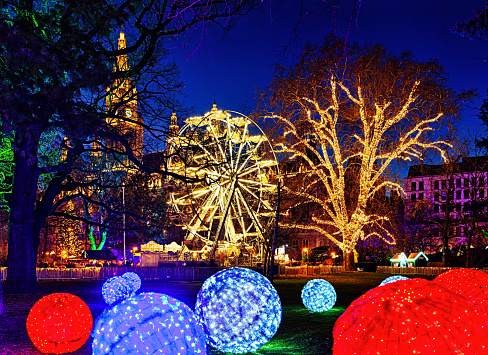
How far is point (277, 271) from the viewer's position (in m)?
33.1

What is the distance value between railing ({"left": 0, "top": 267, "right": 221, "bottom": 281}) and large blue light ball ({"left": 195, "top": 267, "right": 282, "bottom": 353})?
22.4 m

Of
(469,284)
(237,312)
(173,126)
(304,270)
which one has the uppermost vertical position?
(173,126)

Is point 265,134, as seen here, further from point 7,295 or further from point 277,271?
point 7,295

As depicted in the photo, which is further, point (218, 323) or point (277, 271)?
point (277, 271)

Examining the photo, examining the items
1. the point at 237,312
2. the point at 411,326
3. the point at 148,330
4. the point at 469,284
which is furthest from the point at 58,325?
the point at 469,284

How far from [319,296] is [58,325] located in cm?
692

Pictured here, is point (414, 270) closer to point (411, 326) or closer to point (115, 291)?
point (115, 291)

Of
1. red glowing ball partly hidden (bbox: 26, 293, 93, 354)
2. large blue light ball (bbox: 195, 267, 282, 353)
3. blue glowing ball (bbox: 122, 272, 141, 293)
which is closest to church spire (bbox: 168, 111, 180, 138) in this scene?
blue glowing ball (bbox: 122, 272, 141, 293)

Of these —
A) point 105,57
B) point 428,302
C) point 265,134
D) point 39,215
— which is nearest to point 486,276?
point 428,302

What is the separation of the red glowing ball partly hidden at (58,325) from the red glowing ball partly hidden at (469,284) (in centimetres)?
613

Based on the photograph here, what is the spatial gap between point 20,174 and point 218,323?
13.1 m

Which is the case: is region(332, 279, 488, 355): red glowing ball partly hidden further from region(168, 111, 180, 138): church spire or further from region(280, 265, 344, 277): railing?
region(280, 265, 344, 277): railing

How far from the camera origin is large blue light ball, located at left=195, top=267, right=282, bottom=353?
793cm

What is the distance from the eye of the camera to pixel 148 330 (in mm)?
5297
